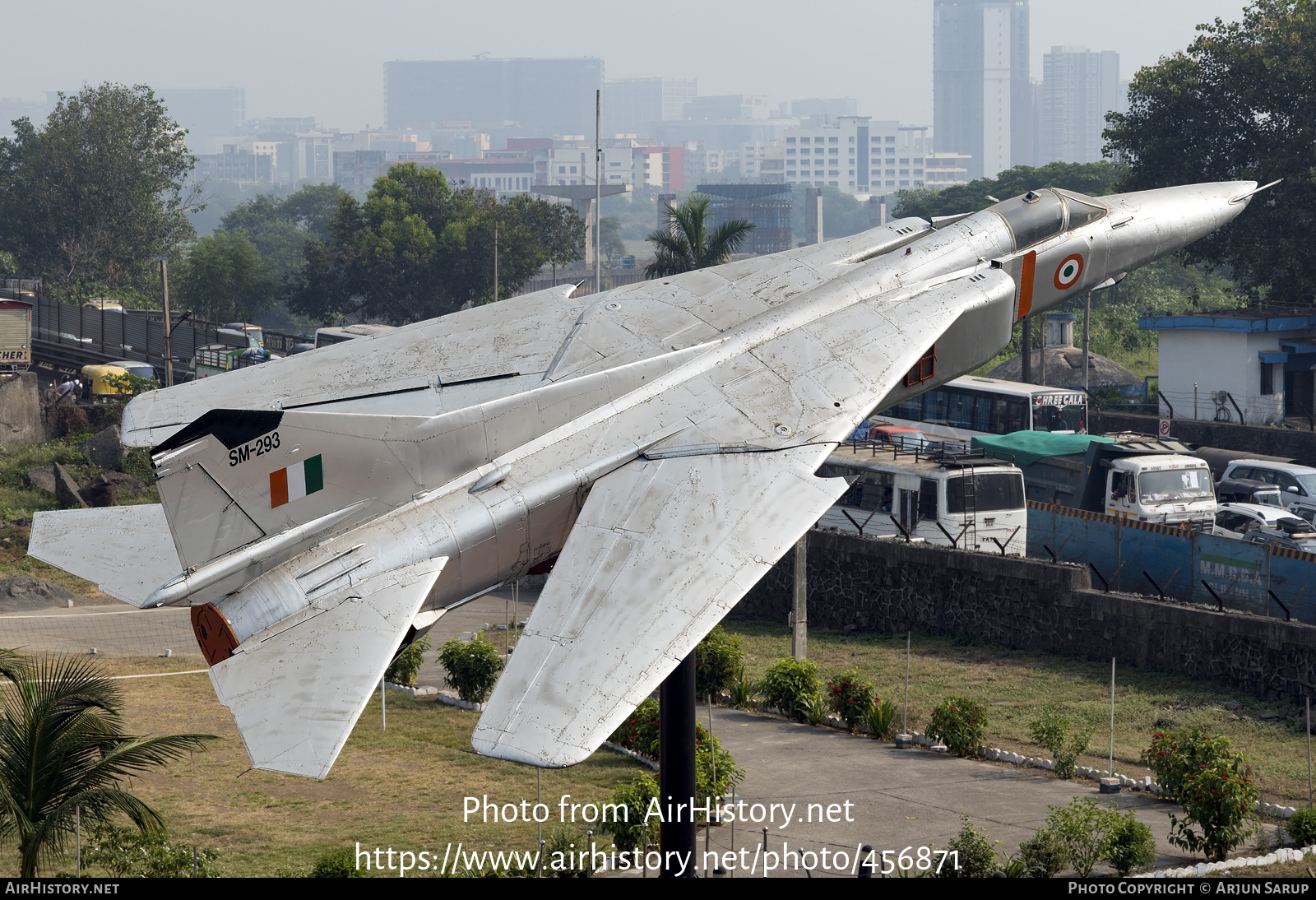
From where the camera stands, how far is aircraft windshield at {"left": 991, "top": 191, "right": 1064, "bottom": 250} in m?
20.8

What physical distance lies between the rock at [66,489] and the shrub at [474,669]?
872 inches

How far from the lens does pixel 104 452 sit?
4816 centimetres

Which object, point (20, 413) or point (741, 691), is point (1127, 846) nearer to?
point (741, 691)

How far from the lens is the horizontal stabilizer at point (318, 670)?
38.0 feet

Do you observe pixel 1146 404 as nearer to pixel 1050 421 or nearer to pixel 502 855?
pixel 1050 421

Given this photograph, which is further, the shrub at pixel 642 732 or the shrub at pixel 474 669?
the shrub at pixel 474 669

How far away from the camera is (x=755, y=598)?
36.1 m

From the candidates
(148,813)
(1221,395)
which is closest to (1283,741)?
(148,813)

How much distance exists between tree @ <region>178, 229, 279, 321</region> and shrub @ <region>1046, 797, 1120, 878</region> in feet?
283

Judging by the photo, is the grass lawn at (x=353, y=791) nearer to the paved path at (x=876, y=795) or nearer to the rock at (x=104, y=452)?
the paved path at (x=876, y=795)

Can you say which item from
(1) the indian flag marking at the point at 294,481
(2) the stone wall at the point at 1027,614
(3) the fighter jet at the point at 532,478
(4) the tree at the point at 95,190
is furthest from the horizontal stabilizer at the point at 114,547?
(4) the tree at the point at 95,190

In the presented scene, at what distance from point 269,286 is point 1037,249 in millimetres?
82089
